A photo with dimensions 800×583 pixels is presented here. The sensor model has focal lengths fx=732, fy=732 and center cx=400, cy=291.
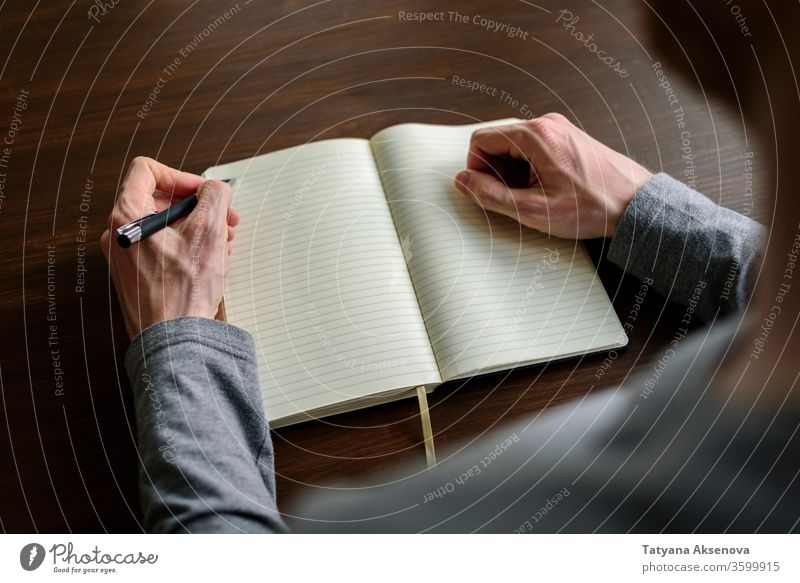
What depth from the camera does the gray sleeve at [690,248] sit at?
0.65 m

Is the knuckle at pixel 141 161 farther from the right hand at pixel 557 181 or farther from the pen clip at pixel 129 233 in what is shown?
the right hand at pixel 557 181

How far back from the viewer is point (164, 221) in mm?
654

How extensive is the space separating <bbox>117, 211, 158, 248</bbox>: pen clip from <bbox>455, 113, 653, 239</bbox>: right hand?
0.29 m

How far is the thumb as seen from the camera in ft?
2.15

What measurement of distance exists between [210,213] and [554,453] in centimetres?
37

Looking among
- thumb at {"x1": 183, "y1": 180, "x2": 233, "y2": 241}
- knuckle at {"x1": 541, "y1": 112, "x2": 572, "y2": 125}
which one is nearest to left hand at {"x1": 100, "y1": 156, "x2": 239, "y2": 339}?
thumb at {"x1": 183, "y1": 180, "x2": 233, "y2": 241}

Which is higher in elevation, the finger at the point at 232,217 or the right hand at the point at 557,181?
the right hand at the point at 557,181

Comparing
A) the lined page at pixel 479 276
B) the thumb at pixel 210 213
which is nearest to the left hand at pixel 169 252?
the thumb at pixel 210 213

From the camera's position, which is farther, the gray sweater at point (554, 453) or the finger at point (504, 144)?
the finger at point (504, 144)

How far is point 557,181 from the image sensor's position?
686 millimetres

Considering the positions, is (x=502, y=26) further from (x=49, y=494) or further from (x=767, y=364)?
(x=49, y=494)
